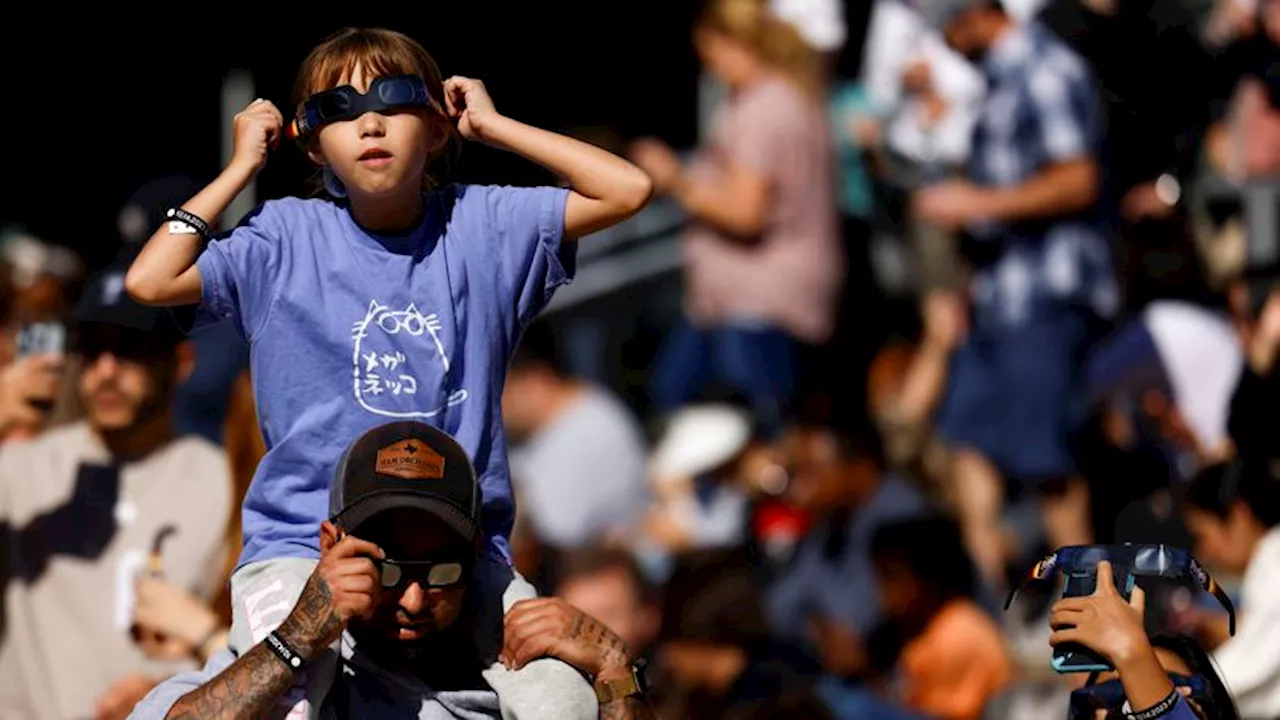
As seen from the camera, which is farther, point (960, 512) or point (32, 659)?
point (960, 512)

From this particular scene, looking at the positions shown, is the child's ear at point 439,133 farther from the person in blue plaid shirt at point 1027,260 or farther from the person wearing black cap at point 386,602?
the person in blue plaid shirt at point 1027,260

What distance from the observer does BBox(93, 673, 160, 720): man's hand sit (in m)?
7.60

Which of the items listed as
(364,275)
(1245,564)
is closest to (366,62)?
(364,275)

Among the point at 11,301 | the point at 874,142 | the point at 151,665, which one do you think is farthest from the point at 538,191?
the point at 11,301

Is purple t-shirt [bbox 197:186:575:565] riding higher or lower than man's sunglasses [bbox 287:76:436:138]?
lower

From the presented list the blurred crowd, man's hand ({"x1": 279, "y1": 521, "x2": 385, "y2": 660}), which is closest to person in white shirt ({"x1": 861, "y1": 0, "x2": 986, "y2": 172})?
the blurred crowd

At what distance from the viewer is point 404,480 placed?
5.25 meters

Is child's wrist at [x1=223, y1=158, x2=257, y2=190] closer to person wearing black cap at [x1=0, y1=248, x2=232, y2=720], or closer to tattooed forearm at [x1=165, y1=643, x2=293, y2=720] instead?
tattooed forearm at [x1=165, y1=643, x2=293, y2=720]

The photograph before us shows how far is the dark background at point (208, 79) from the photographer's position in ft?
54.2

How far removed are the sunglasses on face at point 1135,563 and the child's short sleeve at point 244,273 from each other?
5.38ft

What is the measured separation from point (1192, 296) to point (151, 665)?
4.91 metres

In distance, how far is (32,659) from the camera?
7.95m

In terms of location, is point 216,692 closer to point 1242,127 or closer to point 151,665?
point 151,665

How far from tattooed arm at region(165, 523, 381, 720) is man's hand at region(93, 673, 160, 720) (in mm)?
2247
